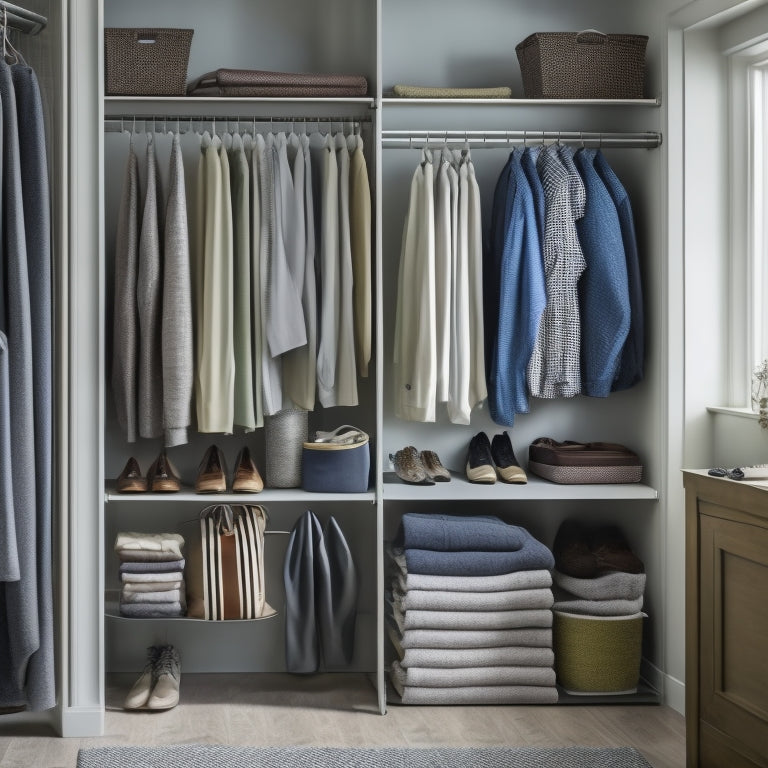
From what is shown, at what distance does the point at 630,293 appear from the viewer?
3064 millimetres

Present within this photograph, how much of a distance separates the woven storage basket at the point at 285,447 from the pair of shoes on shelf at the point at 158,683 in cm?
70

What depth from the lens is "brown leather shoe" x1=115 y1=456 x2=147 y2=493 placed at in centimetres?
288

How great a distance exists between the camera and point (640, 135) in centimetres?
303

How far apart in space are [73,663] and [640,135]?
244cm

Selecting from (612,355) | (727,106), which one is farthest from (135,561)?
(727,106)

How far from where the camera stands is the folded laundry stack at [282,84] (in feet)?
9.68

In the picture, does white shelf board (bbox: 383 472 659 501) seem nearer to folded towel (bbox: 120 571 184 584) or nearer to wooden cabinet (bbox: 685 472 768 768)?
wooden cabinet (bbox: 685 472 768 768)

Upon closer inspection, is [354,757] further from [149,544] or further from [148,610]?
[149,544]

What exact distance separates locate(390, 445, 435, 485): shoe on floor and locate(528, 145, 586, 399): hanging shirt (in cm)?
45

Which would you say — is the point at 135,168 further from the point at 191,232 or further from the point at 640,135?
the point at 640,135

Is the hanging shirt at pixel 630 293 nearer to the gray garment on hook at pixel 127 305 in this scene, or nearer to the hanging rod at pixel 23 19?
the gray garment on hook at pixel 127 305

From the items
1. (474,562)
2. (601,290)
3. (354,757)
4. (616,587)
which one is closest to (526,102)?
(601,290)

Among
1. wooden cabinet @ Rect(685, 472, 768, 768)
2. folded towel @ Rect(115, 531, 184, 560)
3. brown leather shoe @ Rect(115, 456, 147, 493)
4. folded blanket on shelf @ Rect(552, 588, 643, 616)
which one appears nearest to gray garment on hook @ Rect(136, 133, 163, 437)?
brown leather shoe @ Rect(115, 456, 147, 493)

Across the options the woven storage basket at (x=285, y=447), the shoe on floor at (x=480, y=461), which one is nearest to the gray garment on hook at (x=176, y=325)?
the woven storage basket at (x=285, y=447)
